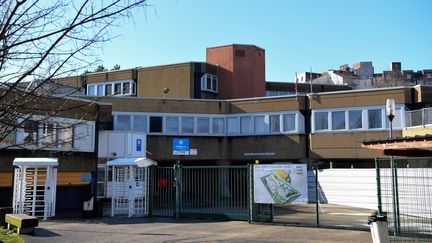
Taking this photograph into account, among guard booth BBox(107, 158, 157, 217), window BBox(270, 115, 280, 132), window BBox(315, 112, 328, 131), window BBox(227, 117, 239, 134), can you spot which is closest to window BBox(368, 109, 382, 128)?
window BBox(315, 112, 328, 131)

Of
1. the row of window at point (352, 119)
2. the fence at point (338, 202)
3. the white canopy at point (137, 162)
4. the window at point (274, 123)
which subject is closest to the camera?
the fence at point (338, 202)

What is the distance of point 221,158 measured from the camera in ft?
118

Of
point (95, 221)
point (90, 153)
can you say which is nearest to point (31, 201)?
point (95, 221)

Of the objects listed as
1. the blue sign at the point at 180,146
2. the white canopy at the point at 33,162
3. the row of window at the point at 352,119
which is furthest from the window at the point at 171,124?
the white canopy at the point at 33,162

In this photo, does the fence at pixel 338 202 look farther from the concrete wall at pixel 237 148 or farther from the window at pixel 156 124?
the window at pixel 156 124

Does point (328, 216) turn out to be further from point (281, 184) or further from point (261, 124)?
point (261, 124)

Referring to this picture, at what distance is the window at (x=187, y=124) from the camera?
35188mm

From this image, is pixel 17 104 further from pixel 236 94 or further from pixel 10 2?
pixel 236 94

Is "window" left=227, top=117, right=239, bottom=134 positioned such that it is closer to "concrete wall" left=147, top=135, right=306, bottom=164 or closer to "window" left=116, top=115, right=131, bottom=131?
"concrete wall" left=147, top=135, right=306, bottom=164

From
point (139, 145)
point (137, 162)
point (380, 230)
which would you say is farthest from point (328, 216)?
point (139, 145)

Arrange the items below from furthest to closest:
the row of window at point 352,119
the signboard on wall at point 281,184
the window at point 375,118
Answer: the window at point 375,118 → the row of window at point 352,119 → the signboard on wall at point 281,184

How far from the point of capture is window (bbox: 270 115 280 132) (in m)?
34.5

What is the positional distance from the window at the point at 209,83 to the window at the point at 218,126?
5925 millimetres

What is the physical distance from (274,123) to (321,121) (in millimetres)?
3314
